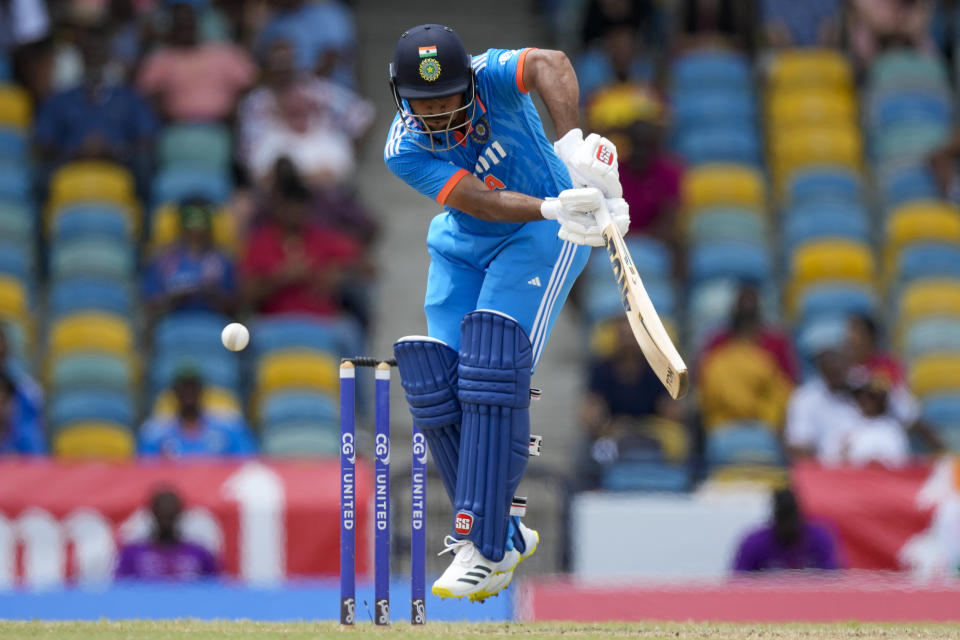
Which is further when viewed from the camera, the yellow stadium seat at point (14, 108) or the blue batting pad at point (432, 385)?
the yellow stadium seat at point (14, 108)

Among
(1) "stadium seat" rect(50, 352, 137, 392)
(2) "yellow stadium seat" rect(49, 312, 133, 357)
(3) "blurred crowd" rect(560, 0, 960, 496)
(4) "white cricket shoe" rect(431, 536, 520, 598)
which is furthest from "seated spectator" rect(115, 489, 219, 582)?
(4) "white cricket shoe" rect(431, 536, 520, 598)

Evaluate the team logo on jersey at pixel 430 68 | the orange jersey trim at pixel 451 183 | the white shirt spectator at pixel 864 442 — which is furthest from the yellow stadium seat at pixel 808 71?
the team logo on jersey at pixel 430 68

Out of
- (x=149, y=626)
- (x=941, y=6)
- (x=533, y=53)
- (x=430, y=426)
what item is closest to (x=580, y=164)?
(x=533, y=53)

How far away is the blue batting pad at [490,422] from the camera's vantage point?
18.6 feet

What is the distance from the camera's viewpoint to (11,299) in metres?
10.6

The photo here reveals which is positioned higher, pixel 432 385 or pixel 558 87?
pixel 558 87

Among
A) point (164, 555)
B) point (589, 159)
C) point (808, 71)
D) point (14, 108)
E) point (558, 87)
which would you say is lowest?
point (164, 555)

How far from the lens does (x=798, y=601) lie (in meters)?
7.25

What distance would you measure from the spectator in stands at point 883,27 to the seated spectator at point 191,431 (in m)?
6.02

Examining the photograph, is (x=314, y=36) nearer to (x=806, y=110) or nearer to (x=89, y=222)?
(x=89, y=222)

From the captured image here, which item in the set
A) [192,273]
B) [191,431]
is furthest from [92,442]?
[192,273]

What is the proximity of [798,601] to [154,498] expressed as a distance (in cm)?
343

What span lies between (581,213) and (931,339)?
5967 millimetres

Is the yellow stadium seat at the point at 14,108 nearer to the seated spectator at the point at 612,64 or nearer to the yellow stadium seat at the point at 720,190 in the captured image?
the seated spectator at the point at 612,64
